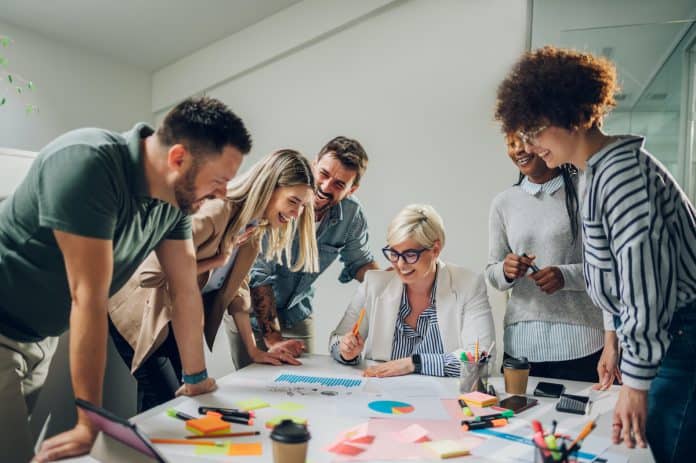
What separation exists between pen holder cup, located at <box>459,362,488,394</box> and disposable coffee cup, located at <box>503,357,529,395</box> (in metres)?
0.06

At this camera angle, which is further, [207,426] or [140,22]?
[140,22]

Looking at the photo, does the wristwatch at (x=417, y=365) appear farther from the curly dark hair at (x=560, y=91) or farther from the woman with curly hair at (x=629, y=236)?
the curly dark hair at (x=560, y=91)

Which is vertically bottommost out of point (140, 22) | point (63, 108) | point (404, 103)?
point (63, 108)

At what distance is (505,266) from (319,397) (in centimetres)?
79

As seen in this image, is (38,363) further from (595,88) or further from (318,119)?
(318,119)

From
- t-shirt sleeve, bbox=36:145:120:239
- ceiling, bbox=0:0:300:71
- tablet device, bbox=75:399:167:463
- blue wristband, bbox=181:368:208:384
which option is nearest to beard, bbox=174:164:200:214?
t-shirt sleeve, bbox=36:145:120:239

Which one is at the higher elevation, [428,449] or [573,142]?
[573,142]

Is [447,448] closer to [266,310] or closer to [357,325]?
[357,325]

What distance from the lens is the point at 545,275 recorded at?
6.07ft

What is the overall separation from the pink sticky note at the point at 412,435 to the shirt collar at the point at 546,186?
1038 mm

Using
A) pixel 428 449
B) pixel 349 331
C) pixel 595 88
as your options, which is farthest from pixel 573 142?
pixel 349 331

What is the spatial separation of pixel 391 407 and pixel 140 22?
271cm

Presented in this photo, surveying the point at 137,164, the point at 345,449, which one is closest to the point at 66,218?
the point at 137,164

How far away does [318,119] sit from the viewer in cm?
383
